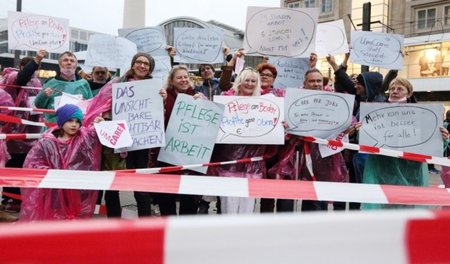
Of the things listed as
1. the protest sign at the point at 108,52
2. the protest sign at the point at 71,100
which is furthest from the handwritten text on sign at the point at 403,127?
the protest sign at the point at 108,52

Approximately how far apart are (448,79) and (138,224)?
92.4 feet

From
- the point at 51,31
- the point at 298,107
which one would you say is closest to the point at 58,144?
the point at 298,107

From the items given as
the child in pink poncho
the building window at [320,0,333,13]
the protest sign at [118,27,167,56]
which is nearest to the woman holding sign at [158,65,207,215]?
the child in pink poncho

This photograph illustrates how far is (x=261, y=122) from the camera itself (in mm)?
4008

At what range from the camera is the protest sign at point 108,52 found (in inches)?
242

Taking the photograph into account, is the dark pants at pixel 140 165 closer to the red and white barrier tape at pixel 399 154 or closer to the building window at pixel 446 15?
the red and white barrier tape at pixel 399 154

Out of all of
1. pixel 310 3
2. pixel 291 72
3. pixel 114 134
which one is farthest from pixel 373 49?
pixel 310 3

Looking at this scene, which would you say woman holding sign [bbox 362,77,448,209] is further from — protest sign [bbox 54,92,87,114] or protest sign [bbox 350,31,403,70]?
protest sign [bbox 54,92,87,114]

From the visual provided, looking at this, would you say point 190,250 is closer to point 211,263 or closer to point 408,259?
point 211,263

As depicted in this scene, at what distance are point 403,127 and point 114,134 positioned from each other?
244cm

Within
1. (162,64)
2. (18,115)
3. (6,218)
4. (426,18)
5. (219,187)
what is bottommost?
(6,218)

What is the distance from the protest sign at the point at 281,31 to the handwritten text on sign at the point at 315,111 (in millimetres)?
1152

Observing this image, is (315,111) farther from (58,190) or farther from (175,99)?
(58,190)

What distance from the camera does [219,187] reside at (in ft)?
9.57
